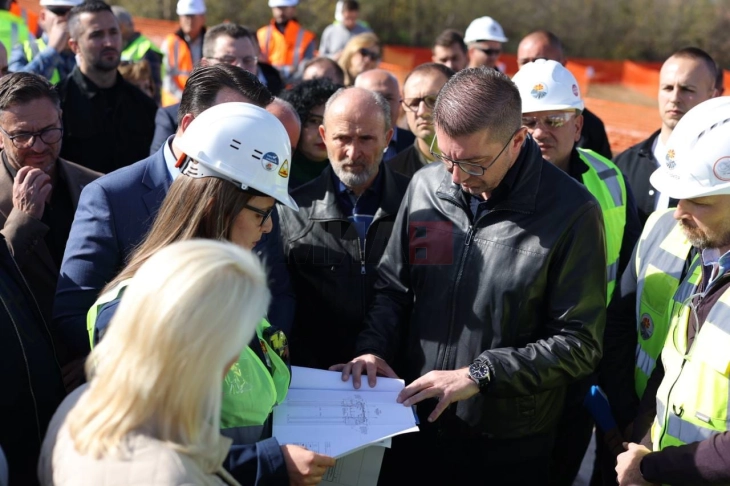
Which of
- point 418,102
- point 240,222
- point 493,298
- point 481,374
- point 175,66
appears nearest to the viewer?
point 240,222

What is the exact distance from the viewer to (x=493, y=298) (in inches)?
131

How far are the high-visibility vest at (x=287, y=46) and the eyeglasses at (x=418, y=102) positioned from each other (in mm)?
6334

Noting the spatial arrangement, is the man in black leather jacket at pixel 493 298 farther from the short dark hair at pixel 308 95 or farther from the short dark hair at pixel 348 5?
the short dark hair at pixel 348 5

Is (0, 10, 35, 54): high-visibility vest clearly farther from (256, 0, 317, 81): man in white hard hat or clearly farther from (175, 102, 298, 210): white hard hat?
(175, 102, 298, 210): white hard hat

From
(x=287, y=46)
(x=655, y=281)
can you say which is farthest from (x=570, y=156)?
(x=287, y=46)

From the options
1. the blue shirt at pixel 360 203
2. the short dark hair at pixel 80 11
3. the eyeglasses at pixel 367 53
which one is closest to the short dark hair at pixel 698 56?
the blue shirt at pixel 360 203

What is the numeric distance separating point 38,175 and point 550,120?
110 inches

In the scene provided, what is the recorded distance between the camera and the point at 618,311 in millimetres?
3760

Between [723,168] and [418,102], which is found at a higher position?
[723,168]

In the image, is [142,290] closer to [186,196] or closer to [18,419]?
[186,196]

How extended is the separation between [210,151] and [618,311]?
2.10 metres

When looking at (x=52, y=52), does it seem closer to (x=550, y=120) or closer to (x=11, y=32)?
(x=11, y=32)

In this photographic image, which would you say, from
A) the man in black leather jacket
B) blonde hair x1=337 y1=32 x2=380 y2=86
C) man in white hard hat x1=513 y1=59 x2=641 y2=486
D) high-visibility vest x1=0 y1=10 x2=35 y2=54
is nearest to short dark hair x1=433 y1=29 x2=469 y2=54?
blonde hair x1=337 y1=32 x2=380 y2=86

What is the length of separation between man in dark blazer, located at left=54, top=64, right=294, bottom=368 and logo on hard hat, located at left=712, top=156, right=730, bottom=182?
1688mm
